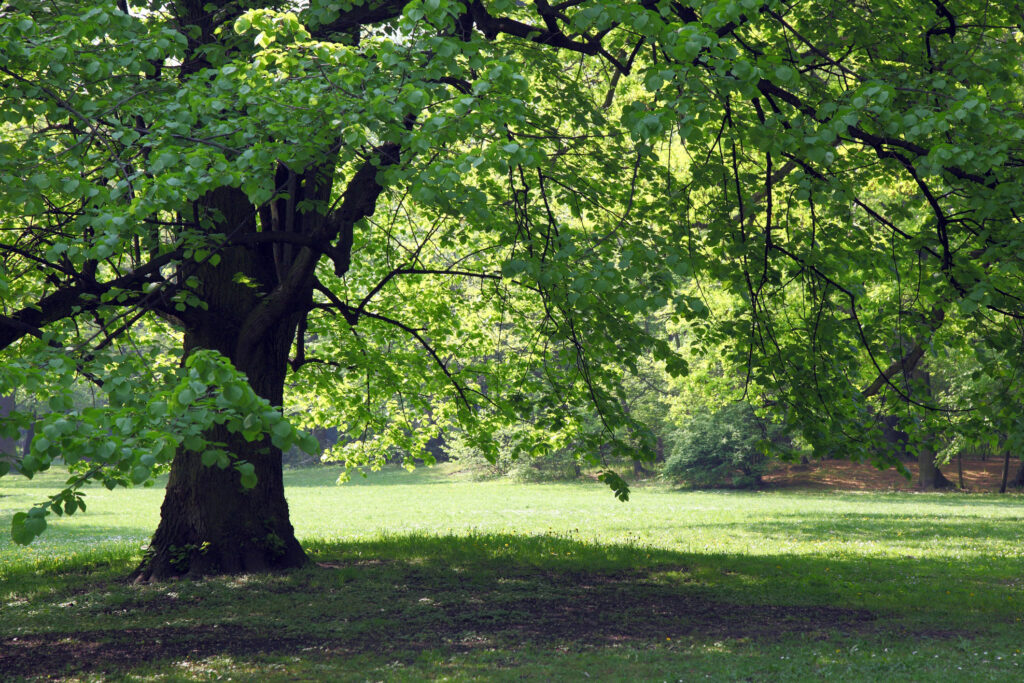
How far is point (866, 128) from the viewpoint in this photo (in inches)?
303

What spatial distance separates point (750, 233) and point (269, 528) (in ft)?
22.3

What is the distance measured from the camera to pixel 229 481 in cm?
1003

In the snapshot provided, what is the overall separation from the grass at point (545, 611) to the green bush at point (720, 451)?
1922 centimetres

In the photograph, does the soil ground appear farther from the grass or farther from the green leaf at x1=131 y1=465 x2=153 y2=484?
the green leaf at x1=131 y1=465 x2=153 y2=484

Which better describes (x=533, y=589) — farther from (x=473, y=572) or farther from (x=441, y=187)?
(x=441, y=187)

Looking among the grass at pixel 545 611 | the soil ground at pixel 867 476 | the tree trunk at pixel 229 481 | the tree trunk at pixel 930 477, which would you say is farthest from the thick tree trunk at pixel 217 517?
the tree trunk at pixel 930 477

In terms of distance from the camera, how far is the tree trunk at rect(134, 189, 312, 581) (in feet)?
32.7

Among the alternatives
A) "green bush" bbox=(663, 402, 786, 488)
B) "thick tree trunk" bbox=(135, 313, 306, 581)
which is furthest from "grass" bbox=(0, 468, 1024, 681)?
"green bush" bbox=(663, 402, 786, 488)

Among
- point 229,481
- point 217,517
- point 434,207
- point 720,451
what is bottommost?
point 720,451

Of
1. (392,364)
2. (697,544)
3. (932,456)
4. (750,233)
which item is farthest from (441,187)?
(932,456)

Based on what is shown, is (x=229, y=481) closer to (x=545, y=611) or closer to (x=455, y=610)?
(x=455, y=610)

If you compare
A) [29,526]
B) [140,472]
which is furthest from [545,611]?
[29,526]

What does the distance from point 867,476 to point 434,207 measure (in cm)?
3440

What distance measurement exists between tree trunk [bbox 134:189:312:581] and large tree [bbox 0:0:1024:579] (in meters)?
0.04
